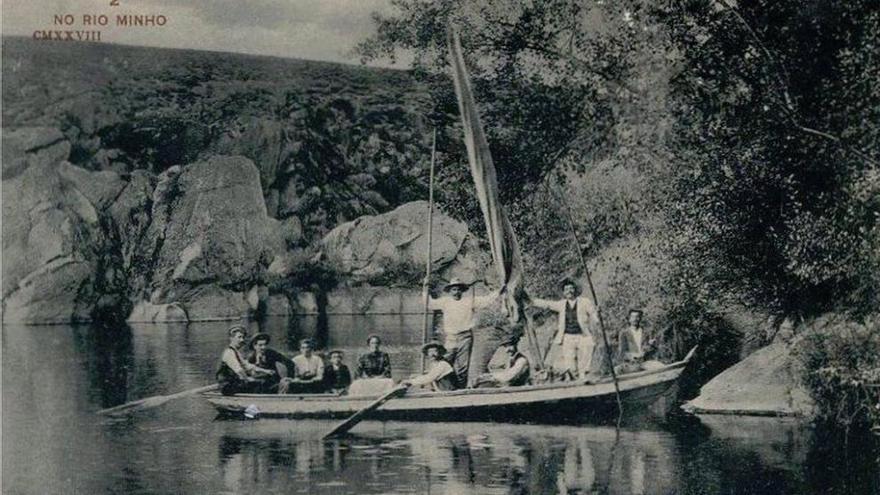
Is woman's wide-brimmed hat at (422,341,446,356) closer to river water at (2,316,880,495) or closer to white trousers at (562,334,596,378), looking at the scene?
river water at (2,316,880,495)

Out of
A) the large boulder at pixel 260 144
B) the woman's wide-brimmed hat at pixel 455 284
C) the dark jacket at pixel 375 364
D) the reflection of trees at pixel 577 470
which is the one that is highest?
the large boulder at pixel 260 144

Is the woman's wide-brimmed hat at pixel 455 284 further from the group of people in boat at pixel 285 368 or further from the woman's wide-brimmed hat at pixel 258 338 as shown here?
the woman's wide-brimmed hat at pixel 258 338

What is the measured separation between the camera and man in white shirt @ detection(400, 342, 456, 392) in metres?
10.5

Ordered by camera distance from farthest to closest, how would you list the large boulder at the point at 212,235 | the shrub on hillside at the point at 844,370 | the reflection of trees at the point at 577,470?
the large boulder at the point at 212,235, the shrub on hillside at the point at 844,370, the reflection of trees at the point at 577,470

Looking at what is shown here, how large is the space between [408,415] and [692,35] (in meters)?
4.03

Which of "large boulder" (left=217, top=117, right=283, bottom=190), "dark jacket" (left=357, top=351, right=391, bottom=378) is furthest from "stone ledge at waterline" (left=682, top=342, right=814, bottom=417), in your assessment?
"large boulder" (left=217, top=117, right=283, bottom=190)

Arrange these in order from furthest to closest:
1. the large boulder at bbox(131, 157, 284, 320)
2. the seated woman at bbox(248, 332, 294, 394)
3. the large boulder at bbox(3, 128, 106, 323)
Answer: the large boulder at bbox(131, 157, 284, 320)
the seated woman at bbox(248, 332, 294, 394)
the large boulder at bbox(3, 128, 106, 323)

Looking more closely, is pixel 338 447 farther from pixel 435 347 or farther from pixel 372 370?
pixel 435 347

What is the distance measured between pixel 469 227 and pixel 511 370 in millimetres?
1281

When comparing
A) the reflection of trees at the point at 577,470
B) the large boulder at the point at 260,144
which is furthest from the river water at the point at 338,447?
the large boulder at the point at 260,144

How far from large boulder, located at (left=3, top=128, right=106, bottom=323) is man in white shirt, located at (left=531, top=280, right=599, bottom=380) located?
4114mm

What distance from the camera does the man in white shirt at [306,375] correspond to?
10.8 meters

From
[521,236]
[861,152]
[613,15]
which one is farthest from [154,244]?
[861,152]

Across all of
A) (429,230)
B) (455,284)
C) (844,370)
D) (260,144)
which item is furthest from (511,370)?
(260,144)
